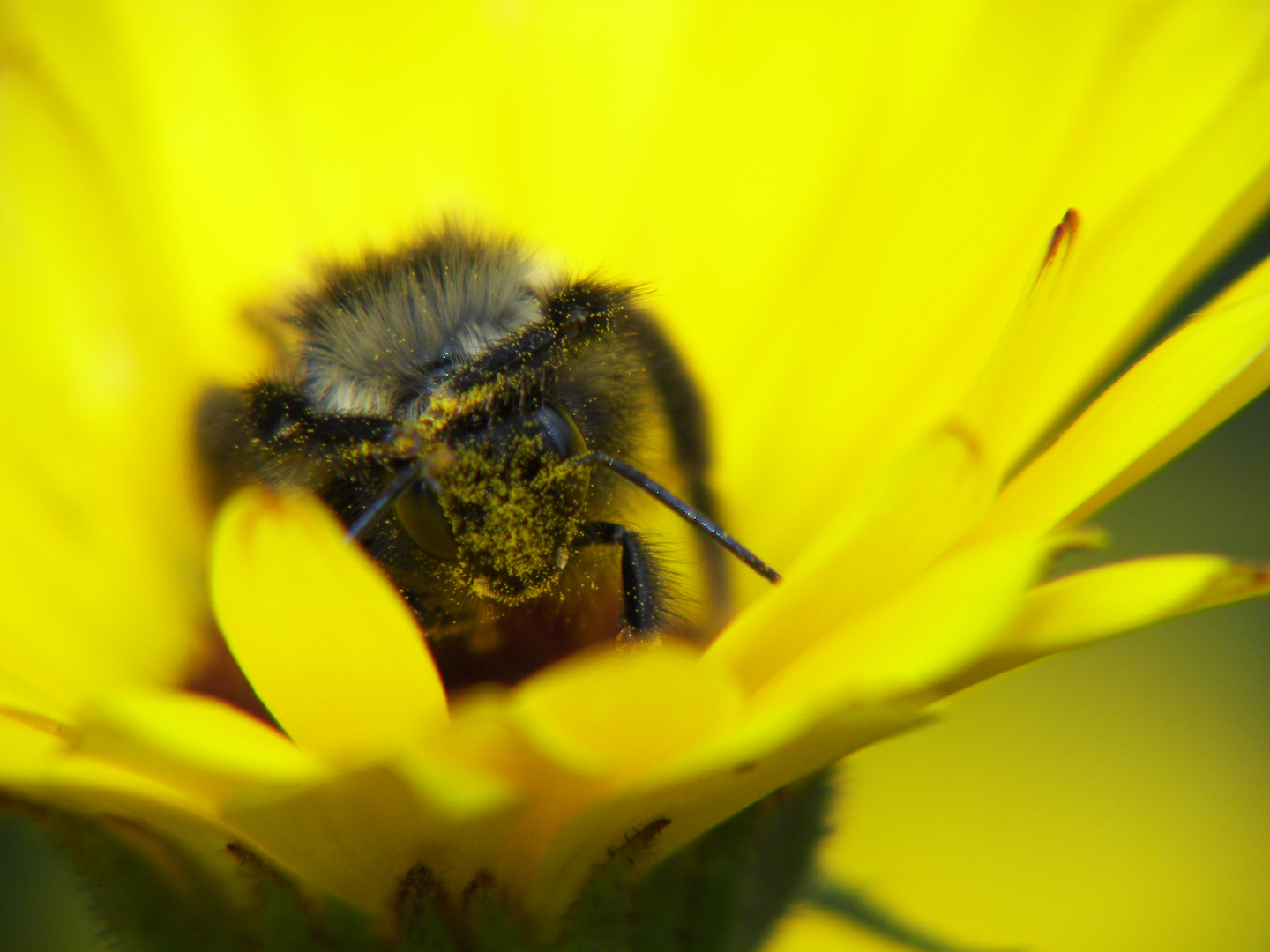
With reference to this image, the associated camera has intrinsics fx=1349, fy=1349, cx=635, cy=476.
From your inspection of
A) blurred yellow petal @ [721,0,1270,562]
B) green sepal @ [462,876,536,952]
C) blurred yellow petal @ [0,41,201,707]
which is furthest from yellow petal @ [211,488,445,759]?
blurred yellow petal @ [0,41,201,707]

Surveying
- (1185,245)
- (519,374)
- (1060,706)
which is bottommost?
(519,374)

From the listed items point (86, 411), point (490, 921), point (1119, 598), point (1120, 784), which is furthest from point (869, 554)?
point (1120, 784)

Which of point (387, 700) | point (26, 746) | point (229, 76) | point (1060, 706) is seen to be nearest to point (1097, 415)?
point (387, 700)

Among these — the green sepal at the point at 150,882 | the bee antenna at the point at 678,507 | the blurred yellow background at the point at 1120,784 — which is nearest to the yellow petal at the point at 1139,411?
the bee antenna at the point at 678,507

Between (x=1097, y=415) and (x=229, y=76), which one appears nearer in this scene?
(x=1097, y=415)

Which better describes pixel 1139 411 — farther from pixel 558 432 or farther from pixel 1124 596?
pixel 558 432

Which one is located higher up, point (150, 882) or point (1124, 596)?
point (1124, 596)

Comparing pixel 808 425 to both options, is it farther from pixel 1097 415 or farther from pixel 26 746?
pixel 26 746
